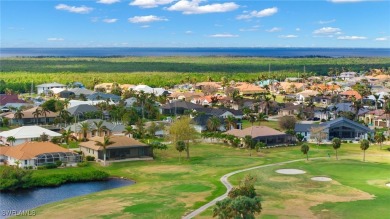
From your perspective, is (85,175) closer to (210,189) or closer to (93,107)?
(210,189)

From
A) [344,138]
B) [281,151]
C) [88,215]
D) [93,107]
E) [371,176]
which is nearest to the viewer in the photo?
[88,215]

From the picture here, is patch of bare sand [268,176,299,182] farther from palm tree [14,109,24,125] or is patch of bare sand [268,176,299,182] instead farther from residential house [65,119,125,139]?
palm tree [14,109,24,125]

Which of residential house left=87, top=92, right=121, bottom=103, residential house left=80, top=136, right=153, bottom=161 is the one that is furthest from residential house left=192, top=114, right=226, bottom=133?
residential house left=87, top=92, right=121, bottom=103

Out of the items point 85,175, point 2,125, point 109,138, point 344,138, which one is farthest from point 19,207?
point 344,138

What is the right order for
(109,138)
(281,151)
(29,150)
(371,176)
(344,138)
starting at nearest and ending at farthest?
1. (371,176)
2. (29,150)
3. (109,138)
4. (281,151)
5. (344,138)

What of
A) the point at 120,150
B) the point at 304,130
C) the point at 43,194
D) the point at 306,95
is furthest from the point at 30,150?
the point at 306,95

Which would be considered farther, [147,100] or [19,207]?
[147,100]
